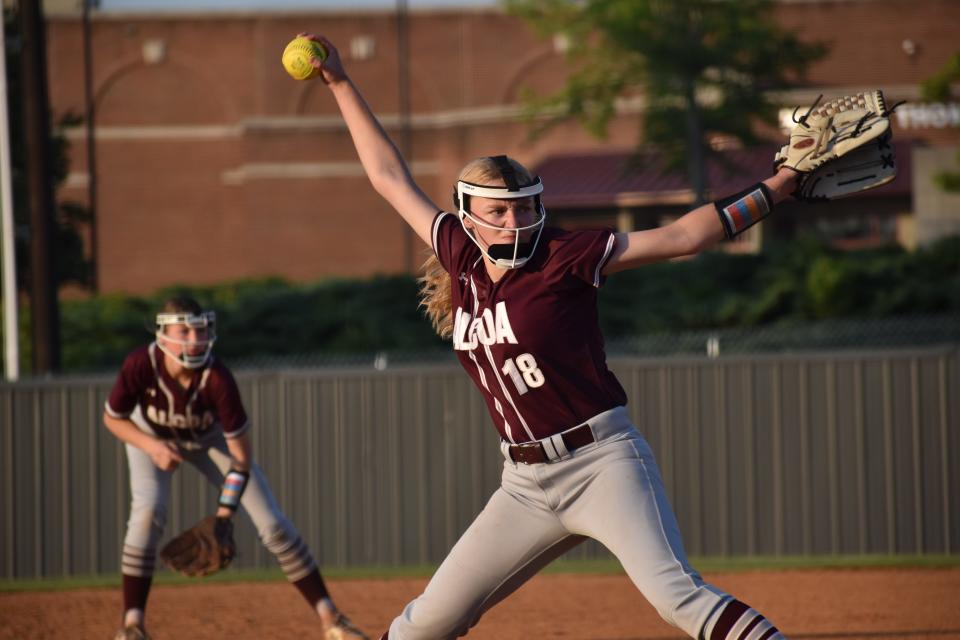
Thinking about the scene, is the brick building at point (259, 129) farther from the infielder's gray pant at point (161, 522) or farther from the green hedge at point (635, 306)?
the infielder's gray pant at point (161, 522)

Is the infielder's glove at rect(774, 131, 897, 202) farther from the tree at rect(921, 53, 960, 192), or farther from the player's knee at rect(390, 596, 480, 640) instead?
the tree at rect(921, 53, 960, 192)

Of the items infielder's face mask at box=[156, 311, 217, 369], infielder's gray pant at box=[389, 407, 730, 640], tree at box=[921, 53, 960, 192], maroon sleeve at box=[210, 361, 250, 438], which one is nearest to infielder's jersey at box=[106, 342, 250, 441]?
maroon sleeve at box=[210, 361, 250, 438]

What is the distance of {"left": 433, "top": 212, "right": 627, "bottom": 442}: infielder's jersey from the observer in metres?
4.88

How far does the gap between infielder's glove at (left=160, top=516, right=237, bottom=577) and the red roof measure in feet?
83.0

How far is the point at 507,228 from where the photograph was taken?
194 inches

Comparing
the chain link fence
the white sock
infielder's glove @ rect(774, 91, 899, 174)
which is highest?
infielder's glove @ rect(774, 91, 899, 174)

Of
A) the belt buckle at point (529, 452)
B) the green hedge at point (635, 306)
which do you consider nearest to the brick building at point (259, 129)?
the green hedge at point (635, 306)

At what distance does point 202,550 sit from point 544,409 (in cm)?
324

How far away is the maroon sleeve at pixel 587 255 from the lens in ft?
15.8

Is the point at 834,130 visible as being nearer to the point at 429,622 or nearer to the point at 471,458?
the point at 429,622

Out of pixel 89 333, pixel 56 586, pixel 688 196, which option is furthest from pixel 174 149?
pixel 56 586

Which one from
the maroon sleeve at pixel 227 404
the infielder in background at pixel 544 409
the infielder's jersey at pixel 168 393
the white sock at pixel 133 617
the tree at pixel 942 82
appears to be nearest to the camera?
the infielder in background at pixel 544 409

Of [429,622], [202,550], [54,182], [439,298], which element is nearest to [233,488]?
[202,550]

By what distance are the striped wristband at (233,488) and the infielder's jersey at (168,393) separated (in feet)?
0.77
